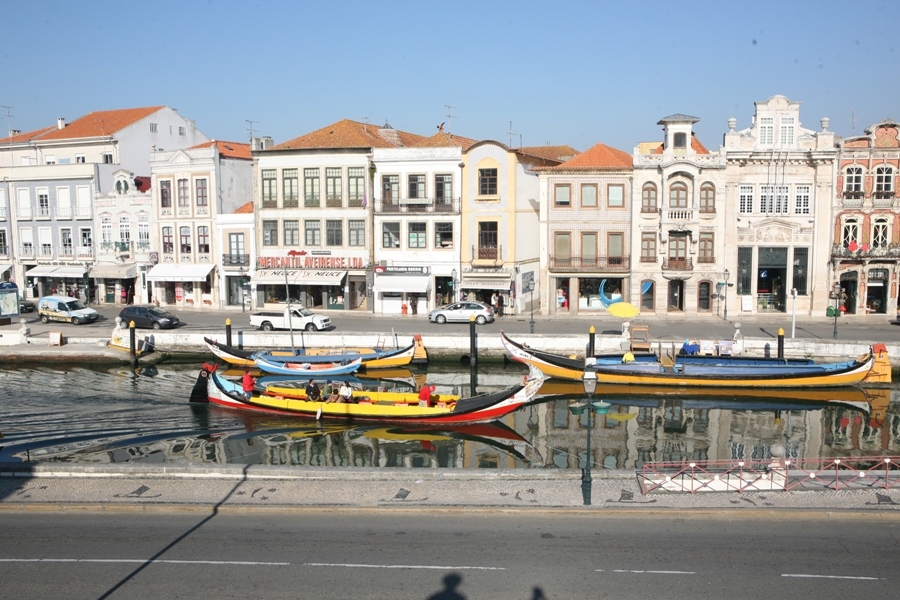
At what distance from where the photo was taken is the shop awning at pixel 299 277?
51.3 meters

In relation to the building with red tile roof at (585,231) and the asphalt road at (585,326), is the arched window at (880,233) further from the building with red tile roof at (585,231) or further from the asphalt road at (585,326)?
the building with red tile roof at (585,231)

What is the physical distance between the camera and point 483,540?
16938 millimetres

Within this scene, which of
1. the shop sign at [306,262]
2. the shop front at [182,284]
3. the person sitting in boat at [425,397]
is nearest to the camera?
the person sitting in boat at [425,397]

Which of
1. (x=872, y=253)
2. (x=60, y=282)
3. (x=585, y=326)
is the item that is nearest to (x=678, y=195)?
(x=585, y=326)

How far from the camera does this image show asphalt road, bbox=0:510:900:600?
14703 mm

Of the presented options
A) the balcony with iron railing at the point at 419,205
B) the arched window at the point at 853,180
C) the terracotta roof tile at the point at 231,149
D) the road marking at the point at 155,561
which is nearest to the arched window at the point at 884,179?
the arched window at the point at 853,180

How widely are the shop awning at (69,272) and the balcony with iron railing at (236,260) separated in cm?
1113

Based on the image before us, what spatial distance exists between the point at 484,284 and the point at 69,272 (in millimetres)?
29798

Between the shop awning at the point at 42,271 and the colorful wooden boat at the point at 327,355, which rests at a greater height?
the shop awning at the point at 42,271

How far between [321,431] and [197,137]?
42720 mm

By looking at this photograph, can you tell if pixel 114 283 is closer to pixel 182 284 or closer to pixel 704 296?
pixel 182 284

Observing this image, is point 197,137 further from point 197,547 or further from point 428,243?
point 197,547

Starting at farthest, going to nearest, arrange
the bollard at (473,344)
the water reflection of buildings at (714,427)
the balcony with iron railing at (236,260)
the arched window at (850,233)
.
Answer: the balcony with iron railing at (236,260), the arched window at (850,233), the bollard at (473,344), the water reflection of buildings at (714,427)

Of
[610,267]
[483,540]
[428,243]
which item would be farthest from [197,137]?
[483,540]
